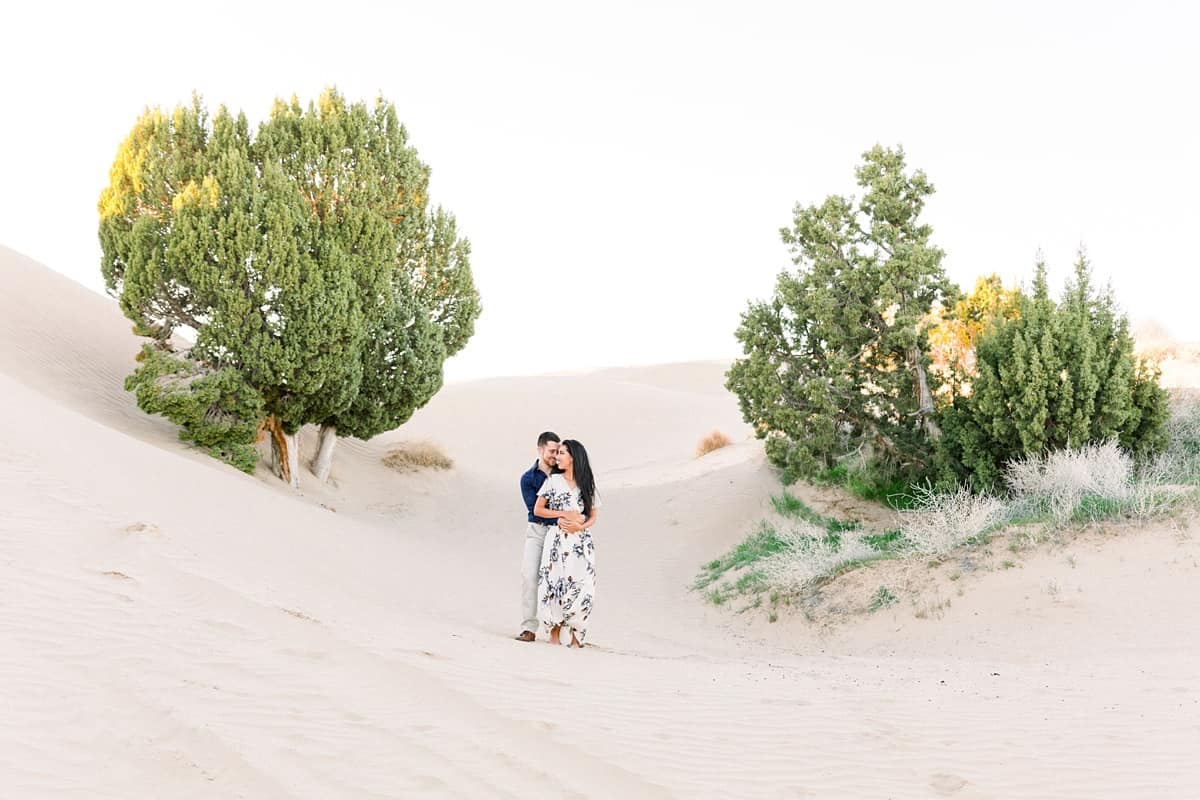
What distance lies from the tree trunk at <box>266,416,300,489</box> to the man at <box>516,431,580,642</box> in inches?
473

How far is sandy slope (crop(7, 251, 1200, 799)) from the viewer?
3.99 m

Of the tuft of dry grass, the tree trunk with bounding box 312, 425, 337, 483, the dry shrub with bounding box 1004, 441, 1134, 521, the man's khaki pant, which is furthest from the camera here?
the tuft of dry grass

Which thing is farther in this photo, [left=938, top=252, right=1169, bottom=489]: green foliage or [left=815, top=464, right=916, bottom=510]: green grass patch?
[left=815, top=464, right=916, bottom=510]: green grass patch

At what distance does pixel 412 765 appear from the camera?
13.0 ft

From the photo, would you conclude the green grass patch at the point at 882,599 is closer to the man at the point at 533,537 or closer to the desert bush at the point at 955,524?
the desert bush at the point at 955,524

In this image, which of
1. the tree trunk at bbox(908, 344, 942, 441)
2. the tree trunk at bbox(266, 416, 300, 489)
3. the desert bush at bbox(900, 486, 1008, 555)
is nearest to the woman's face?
the desert bush at bbox(900, 486, 1008, 555)

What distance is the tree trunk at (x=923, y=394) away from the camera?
15.4 m

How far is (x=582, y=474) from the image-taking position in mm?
7852

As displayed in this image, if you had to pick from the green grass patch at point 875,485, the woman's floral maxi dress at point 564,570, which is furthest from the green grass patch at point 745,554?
the woman's floral maxi dress at point 564,570

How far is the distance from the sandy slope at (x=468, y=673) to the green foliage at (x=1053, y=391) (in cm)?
336

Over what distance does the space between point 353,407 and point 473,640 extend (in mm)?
12540

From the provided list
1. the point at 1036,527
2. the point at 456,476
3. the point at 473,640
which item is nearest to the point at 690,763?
the point at 473,640

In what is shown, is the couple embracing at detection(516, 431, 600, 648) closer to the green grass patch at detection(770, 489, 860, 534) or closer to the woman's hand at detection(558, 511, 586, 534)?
the woman's hand at detection(558, 511, 586, 534)

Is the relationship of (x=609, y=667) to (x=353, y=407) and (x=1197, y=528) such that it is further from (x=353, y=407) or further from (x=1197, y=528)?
(x=353, y=407)
